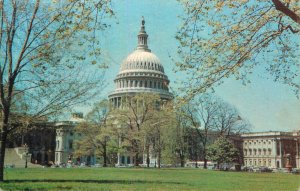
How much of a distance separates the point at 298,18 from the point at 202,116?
28296mm

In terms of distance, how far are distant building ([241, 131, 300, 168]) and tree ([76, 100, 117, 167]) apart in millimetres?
37050

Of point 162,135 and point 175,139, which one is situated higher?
point 162,135

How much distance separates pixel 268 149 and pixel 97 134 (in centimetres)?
4503

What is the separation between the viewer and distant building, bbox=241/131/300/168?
72.0 metres

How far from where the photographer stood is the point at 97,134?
4141cm

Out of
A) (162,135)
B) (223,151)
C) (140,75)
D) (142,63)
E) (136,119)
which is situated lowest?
(223,151)

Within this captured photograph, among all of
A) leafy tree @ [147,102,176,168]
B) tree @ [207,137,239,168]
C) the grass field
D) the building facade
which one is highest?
the building facade

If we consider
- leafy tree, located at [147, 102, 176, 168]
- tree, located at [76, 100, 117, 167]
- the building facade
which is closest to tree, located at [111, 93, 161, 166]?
leafy tree, located at [147, 102, 176, 168]

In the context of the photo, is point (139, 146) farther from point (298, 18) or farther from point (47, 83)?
point (298, 18)

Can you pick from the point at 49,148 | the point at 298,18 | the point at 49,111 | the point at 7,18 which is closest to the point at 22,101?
the point at 49,111

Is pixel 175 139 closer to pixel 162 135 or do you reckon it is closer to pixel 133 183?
pixel 162 135

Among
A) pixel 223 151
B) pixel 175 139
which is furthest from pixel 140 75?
pixel 175 139

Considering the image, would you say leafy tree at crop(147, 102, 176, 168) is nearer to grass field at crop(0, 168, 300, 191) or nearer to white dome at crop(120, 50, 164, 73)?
grass field at crop(0, 168, 300, 191)

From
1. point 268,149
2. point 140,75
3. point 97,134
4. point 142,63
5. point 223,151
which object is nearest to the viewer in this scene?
point 223,151
